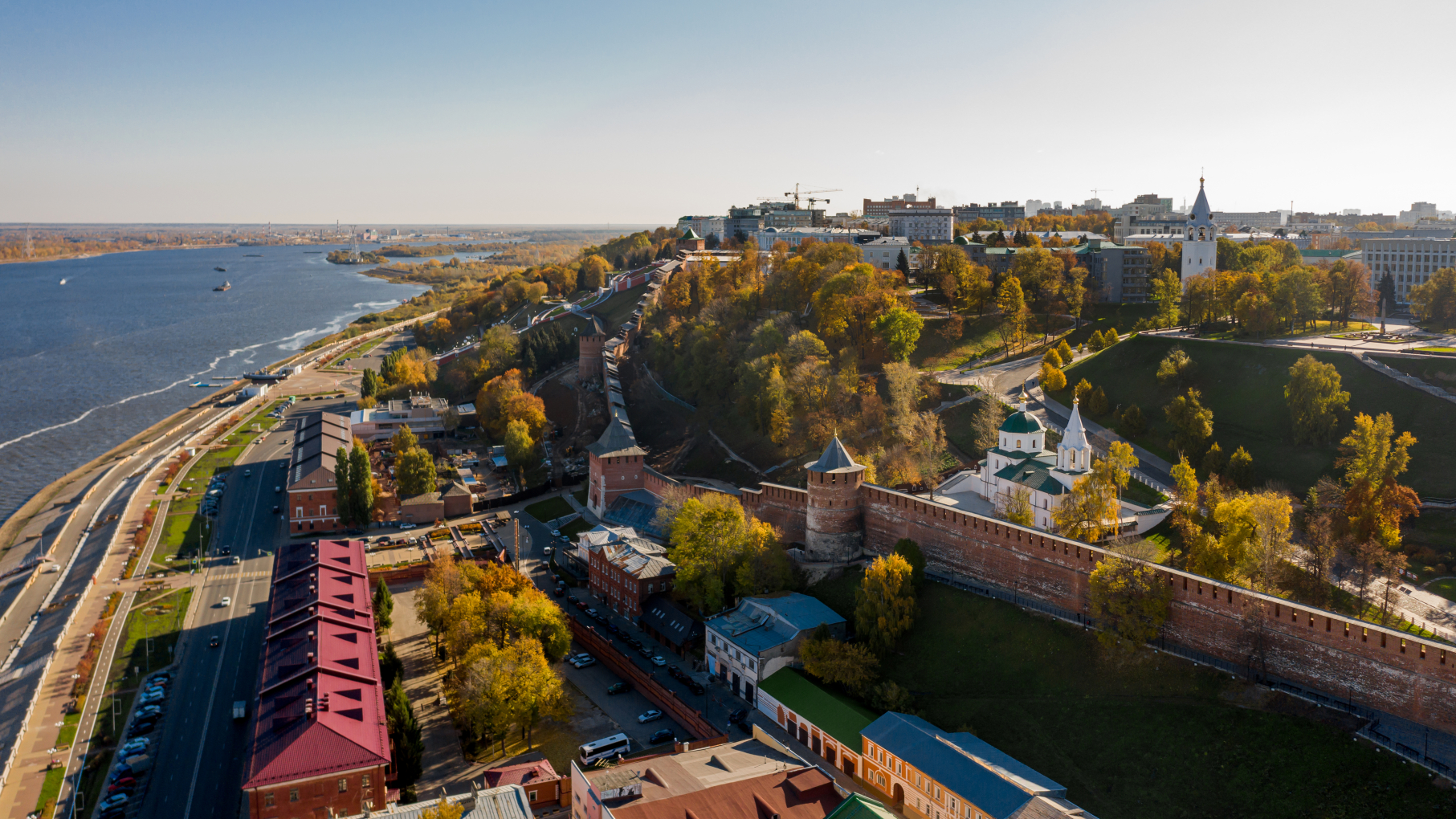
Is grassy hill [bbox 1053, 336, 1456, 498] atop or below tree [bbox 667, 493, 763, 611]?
atop

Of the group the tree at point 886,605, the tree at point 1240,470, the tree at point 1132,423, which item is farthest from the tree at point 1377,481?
the tree at point 886,605

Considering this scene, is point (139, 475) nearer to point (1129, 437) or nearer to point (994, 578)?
point (994, 578)

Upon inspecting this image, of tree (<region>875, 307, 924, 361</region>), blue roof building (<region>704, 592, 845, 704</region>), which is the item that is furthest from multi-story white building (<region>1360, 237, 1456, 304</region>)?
blue roof building (<region>704, 592, 845, 704</region>)

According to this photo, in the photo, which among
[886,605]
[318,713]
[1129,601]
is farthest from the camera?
[886,605]

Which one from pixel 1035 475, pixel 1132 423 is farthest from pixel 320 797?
pixel 1132 423

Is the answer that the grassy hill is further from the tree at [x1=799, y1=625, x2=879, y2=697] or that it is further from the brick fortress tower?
the tree at [x1=799, y1=625, x2=879, y2=697]

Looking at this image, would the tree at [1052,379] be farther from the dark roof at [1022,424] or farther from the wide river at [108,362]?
the wide river at [108,362]

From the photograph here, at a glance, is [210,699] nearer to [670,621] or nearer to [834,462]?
[670,621]
